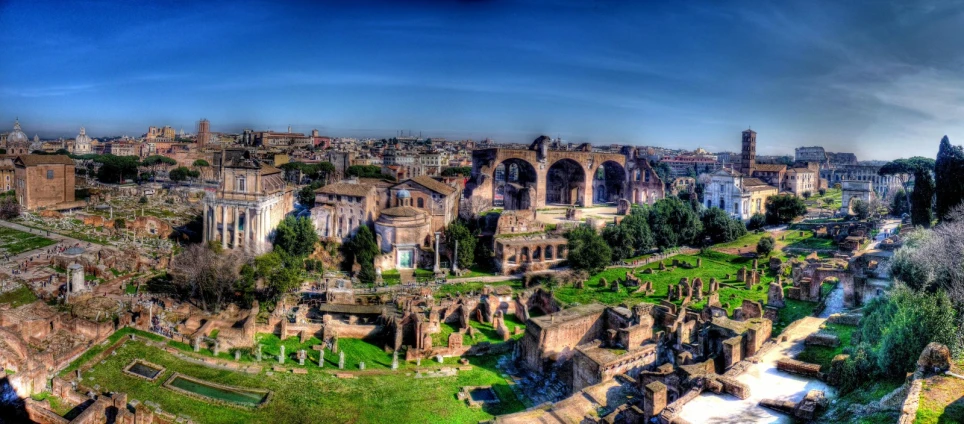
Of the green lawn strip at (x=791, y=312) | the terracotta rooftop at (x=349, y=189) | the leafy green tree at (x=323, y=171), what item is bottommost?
the green lawn strip at (x=791, y=312)

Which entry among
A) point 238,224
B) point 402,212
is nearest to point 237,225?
point 238,224

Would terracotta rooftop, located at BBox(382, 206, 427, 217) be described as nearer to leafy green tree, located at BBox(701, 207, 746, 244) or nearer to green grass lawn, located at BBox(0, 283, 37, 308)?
green grass lawn, located at BBox(0, 283, 37, 308)

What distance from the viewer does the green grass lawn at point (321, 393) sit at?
16.7m

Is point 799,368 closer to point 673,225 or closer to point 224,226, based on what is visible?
point 673,225

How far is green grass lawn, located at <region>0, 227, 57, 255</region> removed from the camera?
100 feet

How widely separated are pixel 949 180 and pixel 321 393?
89.2 ft

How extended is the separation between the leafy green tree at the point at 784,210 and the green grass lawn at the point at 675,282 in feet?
41.2

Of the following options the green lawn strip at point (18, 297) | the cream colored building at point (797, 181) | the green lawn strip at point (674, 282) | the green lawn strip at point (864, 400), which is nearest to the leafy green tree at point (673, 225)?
the green lawn strip at point (674, 282)

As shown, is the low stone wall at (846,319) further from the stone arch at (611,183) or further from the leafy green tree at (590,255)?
the stone arch at (611,183)

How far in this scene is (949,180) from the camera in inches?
1027

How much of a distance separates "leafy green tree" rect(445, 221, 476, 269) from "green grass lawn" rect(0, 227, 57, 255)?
2111 cm

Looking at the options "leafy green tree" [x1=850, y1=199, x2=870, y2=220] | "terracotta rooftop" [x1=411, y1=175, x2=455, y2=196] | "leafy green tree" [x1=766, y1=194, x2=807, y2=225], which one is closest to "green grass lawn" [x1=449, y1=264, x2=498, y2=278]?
"terracotta rooftop" [x1=411, y1=175, x2=455, y2=196]

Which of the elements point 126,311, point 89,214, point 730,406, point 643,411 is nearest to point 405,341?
point 126,311

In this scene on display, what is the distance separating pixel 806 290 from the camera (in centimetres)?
2205
